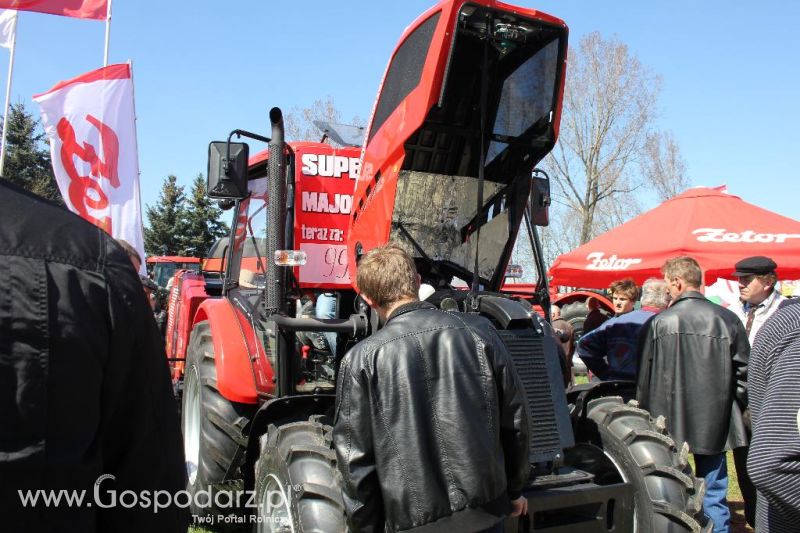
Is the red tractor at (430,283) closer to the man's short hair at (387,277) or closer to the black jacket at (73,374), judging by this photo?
the man's short hair at (387,277)

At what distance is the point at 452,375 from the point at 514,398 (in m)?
0.29

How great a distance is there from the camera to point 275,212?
4082mm

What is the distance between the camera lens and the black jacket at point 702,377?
14.6 ft

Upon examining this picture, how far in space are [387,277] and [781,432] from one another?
1482mm

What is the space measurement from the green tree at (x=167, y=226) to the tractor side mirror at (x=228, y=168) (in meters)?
37.2

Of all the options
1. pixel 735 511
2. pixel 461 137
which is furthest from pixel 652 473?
pixel 735 511

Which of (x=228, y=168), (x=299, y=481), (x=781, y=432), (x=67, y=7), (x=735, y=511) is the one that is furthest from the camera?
(x=67, y=7)

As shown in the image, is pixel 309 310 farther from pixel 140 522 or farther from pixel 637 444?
pixel 140 522

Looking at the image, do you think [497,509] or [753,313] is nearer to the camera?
[497,509]

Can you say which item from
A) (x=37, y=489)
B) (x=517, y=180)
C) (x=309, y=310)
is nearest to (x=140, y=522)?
(x=37, y=489)

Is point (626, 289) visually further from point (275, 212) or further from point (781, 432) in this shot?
point (781, 432)

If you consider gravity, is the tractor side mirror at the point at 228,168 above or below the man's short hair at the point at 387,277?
above

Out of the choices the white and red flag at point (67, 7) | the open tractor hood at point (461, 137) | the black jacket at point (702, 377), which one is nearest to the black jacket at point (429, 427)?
the open tractor hood at point (461, 137)

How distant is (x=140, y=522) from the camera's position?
1.31 m
